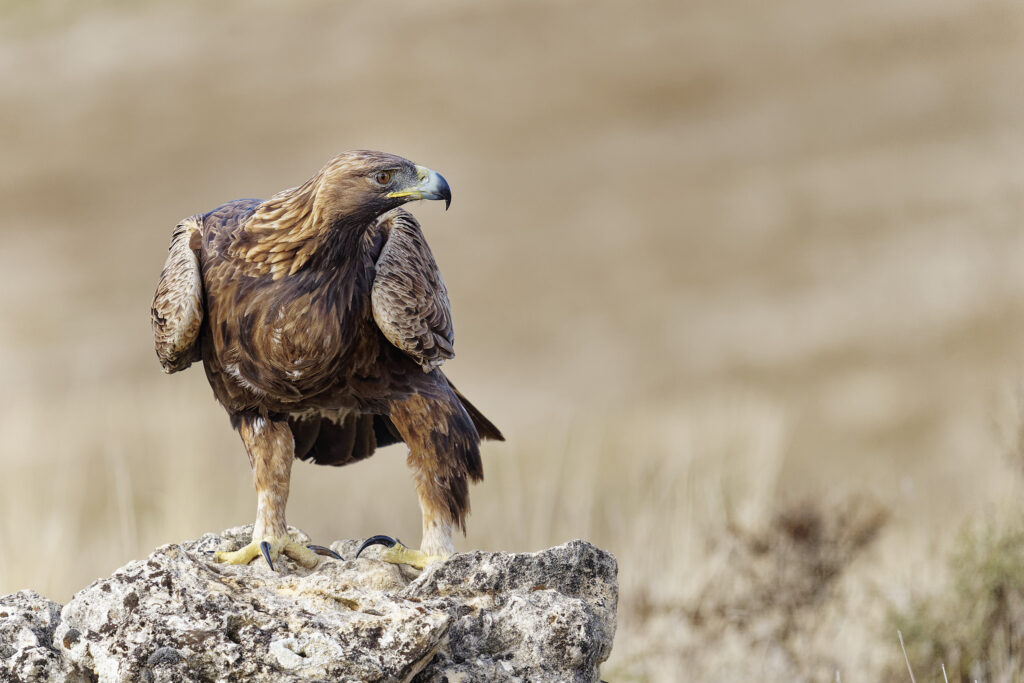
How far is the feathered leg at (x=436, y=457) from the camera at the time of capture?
4.10 metres

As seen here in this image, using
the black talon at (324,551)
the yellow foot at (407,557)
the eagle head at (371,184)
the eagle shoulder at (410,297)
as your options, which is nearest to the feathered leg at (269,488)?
the black talon at (324,551)

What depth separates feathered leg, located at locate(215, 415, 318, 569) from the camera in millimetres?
4090

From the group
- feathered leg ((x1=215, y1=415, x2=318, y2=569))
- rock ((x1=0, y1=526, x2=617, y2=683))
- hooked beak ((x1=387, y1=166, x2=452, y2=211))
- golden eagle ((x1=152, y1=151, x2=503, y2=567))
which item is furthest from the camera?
feathered leg ((x1=215, y1=415, x2=318, y2=569))

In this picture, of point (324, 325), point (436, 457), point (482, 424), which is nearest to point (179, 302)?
point (324, 325)

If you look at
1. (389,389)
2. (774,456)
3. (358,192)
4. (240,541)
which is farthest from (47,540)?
(774,456)

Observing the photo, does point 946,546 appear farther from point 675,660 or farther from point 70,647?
point 70,647

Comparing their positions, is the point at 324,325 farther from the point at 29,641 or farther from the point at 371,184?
the point at 29,641

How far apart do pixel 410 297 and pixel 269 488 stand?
0.89m

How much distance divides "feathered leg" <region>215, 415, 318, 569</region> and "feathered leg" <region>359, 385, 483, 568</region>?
0.39 m

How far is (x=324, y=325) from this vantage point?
12.7ft

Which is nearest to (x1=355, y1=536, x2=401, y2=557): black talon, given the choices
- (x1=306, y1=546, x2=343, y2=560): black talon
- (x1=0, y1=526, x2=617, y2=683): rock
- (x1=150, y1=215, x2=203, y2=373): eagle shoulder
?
(x1=306, y1=546, x2=343, y2=560): black talon

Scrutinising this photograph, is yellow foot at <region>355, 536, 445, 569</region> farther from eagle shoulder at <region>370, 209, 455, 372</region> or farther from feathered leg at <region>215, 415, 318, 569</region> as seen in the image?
eagle shoulder at <region>370, 209, 455, 372</region>

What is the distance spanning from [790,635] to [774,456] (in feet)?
8.42

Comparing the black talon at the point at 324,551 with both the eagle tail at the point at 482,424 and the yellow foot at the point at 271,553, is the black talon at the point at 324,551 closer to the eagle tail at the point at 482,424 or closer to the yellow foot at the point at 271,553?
the yellow foot at the point at 271,553
